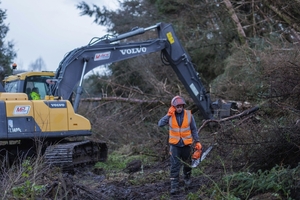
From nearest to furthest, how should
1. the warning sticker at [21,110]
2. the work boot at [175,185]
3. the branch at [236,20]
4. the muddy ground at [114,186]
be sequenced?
the muddy ground at [114,186] → the work boot at [175,185] → the warning sticker at [21,110] → the branch at [236,20]

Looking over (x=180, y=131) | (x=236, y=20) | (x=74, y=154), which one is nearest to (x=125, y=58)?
(x=74, y=154)

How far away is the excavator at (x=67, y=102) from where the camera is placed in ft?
33.3

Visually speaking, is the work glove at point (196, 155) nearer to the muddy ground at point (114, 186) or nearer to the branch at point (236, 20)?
the muddy ground at point (114, 186)

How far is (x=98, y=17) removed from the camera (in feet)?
82.1

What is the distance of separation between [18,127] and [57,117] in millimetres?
829

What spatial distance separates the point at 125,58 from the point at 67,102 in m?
2.10

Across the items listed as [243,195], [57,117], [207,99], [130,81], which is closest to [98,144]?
[57,117]

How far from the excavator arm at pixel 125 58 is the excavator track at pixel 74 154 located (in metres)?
0.92

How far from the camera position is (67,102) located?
1060 centimetres

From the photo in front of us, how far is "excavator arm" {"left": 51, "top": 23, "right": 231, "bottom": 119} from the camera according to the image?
437 inches

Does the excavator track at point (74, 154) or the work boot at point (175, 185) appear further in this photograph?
the excavator track at point (74, 154)

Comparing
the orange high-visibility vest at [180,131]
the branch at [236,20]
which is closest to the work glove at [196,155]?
the orange high-visibility vest at [180,131]

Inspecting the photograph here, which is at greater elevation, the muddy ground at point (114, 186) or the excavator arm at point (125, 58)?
the excavator arm at point (125, 58)

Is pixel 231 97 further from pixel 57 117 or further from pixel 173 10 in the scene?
pixel 173 10
